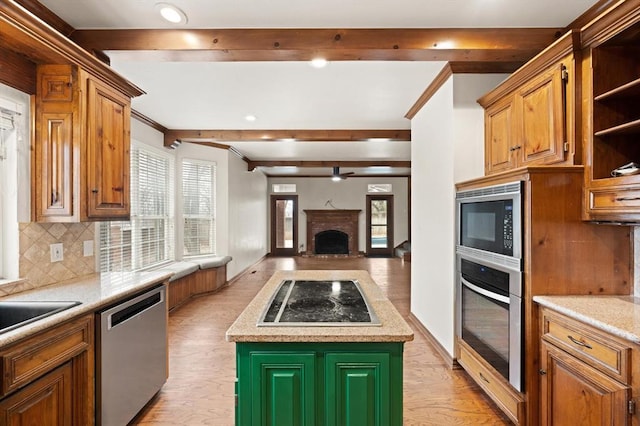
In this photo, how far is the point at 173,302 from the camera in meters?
4.40

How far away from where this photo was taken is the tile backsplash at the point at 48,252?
203 centimetres

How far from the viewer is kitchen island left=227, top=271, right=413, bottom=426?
1.39 metres

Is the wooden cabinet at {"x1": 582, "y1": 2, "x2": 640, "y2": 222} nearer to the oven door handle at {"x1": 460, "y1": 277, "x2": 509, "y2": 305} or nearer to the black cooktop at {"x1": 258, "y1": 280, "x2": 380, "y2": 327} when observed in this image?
the oven door handle at {"x1": 460, "y1": 277, "x2": 509, "y2": 305}

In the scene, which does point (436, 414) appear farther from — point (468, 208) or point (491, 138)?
point (491, 138)

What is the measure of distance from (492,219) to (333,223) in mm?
7723

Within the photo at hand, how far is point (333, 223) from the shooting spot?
9.84 meters

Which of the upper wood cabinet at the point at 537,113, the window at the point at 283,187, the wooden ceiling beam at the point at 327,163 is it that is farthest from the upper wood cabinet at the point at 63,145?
the window at the point at 283,187

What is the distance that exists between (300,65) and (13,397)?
2698 mm

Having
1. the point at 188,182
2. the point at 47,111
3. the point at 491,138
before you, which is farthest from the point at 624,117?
the point at 188,182

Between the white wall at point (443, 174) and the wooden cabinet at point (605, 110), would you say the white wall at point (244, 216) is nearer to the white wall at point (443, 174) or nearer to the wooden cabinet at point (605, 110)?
the white wall at point (443, 174)

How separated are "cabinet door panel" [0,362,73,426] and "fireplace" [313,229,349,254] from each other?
8.41 m

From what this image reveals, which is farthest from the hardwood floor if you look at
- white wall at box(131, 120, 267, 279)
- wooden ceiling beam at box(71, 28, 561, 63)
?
wooden ceiling beam at box(71, 28, 561, 63)

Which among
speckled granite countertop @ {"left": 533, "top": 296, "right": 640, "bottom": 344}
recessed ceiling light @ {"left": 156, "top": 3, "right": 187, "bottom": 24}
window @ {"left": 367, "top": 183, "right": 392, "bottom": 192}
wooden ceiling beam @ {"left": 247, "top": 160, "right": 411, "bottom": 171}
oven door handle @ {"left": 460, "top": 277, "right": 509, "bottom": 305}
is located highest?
recessed ceiling light @ {"left": 156, "top": 3, "right": 187, "bottom": 24}

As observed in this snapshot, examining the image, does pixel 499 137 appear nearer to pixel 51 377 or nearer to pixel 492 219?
pixel 492 219
